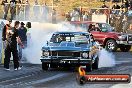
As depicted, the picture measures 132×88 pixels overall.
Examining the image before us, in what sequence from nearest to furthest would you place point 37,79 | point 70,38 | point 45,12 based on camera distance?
point 37,79
point 70,38
point 45,12

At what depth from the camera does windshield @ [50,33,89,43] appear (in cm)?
1608

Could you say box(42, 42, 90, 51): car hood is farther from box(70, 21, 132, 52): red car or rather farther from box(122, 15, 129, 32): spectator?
box(122, 15, 129, 32): spectator

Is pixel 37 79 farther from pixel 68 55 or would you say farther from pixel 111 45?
→ pixel 111 45

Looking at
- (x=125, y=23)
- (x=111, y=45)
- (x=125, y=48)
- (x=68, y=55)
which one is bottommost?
(x=125, y=48)

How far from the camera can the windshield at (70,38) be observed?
16078mm

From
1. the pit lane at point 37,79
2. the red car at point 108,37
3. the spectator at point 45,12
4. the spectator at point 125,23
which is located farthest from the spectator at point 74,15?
the pit lane at point 37,79

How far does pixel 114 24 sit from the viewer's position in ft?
106

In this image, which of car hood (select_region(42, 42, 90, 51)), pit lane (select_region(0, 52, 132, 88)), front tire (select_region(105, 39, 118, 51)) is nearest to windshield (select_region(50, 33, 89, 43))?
car hood (select_region(42, 42, 90, 51))

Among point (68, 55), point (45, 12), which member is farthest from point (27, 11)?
point (68, 55)

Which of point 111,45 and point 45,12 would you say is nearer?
point 111,45

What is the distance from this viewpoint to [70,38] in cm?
1616

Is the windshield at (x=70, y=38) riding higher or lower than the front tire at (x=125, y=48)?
higher

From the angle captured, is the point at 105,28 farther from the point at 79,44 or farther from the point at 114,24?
the point at 79,44

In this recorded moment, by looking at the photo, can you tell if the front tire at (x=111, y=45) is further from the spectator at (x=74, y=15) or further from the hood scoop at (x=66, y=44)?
the hood scoop at (x=66, y=44)
